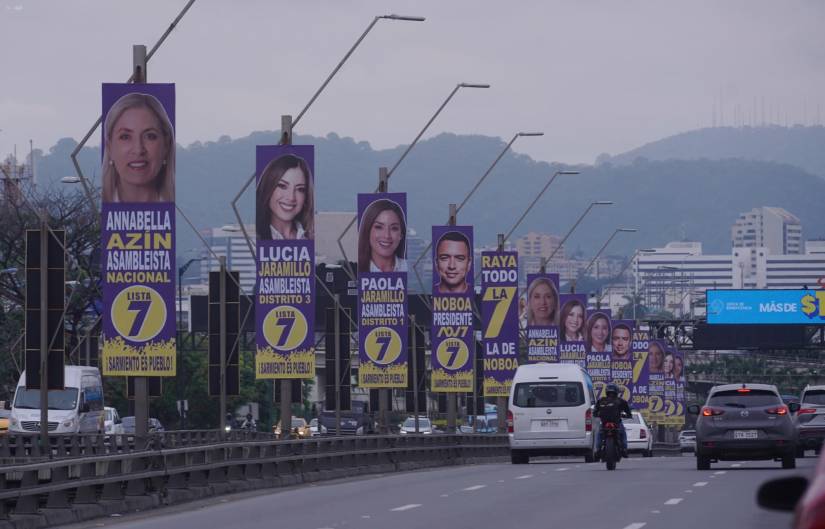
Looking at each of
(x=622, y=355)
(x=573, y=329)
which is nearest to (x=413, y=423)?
(x=622, y=355)

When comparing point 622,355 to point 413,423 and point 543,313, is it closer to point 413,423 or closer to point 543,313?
point 413,423

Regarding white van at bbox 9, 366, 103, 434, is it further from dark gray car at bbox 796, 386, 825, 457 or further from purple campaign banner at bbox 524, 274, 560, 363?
dark gray car at bbox 796, 386, 825, 457

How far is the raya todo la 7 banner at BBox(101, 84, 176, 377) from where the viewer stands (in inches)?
1036

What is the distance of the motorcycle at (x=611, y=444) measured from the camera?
34.9 meters

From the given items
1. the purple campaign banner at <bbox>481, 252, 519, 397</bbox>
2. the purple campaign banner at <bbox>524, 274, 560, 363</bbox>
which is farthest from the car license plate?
the purple campaign banner at <bbox>524, 274, 560, 363</bbox>

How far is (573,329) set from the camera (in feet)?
238

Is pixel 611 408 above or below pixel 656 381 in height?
below

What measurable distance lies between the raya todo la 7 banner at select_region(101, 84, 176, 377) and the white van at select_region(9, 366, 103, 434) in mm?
25996

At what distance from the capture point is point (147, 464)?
24812 mm

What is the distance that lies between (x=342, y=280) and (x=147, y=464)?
4782 inches

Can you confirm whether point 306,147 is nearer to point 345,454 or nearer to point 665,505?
point 345,454

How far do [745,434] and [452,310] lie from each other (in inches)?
622

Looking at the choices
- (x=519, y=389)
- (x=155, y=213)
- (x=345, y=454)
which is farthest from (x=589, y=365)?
(x=155, y=213)

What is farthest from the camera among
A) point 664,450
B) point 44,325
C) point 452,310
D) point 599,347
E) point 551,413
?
point 664,450
